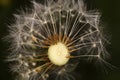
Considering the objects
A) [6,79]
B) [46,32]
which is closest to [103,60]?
[46,32]

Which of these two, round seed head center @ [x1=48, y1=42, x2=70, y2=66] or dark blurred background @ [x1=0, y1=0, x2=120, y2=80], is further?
dark blurred background @ [x1=0, y1=0, x2=120, y2=80]

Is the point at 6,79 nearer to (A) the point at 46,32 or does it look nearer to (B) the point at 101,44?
(A) the point at 46,32

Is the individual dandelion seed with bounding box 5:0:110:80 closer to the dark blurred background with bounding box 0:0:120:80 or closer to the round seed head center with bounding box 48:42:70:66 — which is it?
the round seed head center with bounding box 48:42:70:66

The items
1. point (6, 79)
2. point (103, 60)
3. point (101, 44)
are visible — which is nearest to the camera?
point (101, 44)

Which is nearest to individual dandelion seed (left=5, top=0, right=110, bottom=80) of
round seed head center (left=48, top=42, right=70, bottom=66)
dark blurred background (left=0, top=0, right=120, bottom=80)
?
round seed head center (left=48, top=42, right=70, bottom=66)
